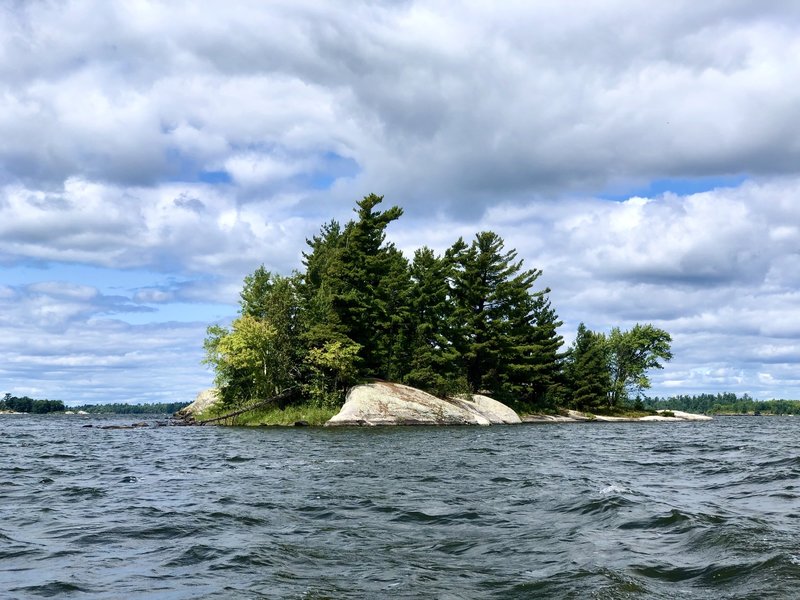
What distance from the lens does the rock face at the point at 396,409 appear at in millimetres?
50469

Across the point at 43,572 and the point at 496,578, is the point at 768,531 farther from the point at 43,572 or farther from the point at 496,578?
the point at 43,572

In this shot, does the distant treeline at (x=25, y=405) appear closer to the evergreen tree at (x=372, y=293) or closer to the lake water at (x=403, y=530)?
the evergreen tree at (x=372, y=293)

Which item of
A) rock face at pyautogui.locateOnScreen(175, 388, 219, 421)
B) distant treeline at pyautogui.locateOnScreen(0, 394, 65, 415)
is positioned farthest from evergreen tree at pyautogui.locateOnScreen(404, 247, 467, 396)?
distant treeline at pyautogui.locateOnScreen(0, 394, 65, 415)

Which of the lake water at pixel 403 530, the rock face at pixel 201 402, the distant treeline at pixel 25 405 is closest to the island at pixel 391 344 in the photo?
the rock face at pixel 201 402

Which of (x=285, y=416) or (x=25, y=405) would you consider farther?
(x=25, y=405)

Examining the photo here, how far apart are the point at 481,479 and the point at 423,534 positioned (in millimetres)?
7455

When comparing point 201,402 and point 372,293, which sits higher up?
point 372,293

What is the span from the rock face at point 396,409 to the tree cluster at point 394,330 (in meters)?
3.27

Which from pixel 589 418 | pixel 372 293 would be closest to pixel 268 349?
pixel 372 293

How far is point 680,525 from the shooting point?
36.8ft

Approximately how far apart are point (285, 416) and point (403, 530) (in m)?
44.4

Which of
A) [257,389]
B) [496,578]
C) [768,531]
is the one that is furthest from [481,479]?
[257,389]

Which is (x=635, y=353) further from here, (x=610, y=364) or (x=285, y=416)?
(x=285, y=416)

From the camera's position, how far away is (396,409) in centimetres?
5212
